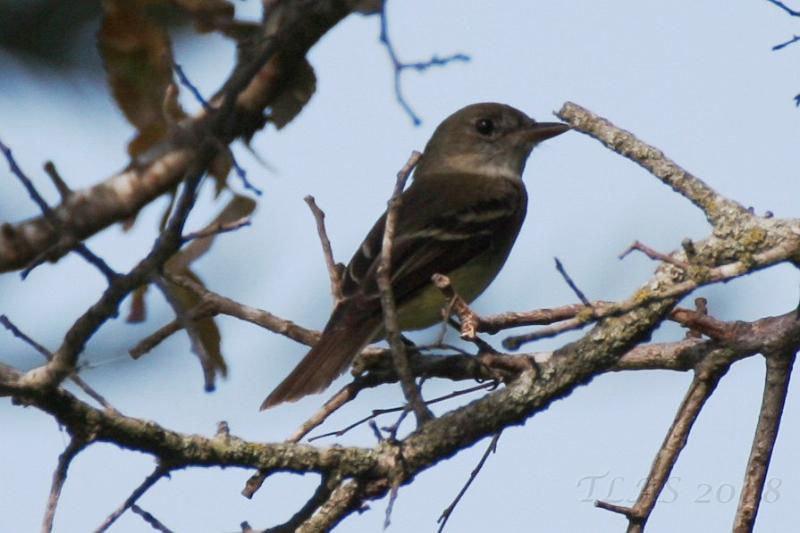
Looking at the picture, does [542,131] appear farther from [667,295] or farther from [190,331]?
[190,331]

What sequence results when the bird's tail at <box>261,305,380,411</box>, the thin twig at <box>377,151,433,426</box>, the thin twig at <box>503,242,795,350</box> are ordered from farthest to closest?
the bird's tail at <box>261,305,380,411</box> → the thin twig at <box>377,151,433,426</box> → the thin twig at <box>503,242,795,350</box>

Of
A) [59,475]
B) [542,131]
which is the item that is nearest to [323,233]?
[59,475]

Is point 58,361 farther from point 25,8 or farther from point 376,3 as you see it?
point 25,8

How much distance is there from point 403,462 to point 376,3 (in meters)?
1.59

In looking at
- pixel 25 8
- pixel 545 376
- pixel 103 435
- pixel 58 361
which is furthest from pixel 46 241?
pixel 545 376

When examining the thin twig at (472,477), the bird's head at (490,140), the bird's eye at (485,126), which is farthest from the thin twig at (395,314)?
the bird's eye at (485,126)

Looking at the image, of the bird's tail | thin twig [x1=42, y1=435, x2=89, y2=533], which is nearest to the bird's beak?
the bird's tail

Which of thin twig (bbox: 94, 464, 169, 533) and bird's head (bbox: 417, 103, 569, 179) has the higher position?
bird's head (bbox: 417, 103, 569, 179)

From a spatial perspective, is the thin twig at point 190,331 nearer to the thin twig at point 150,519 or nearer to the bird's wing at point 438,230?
the thin twig at point 150,519

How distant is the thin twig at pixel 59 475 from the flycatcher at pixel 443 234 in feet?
8.03

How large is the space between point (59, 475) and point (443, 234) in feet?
14.7

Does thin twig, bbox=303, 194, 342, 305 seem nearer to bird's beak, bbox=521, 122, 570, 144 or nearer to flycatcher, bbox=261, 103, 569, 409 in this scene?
flycatcher, bbox=261, 103, 569, 409

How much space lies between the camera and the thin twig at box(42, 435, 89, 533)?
11.5ft

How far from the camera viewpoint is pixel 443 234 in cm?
787
